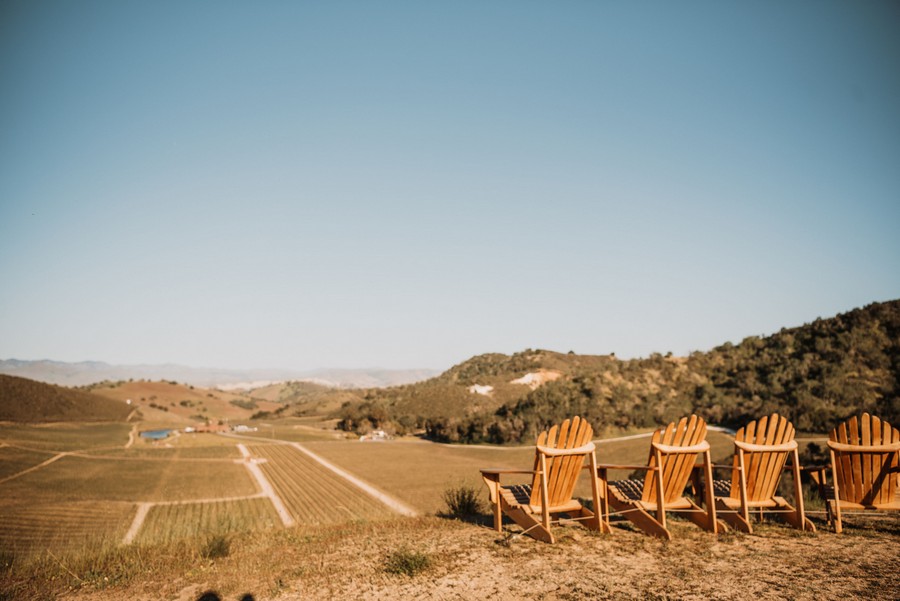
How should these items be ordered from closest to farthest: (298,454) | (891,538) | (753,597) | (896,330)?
(753,597)
(891,538)
(896,330)
(298,454)

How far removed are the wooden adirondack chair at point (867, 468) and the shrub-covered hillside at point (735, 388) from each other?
Answer: 73.1 feet

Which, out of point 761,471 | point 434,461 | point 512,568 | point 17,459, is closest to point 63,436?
point 17,459

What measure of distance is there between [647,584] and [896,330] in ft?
137

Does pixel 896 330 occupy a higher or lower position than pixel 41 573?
higher

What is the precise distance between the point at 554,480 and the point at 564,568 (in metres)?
1.38

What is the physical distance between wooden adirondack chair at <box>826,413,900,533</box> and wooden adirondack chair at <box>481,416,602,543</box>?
2.97 metres

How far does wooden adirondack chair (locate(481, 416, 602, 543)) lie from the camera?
576 cm

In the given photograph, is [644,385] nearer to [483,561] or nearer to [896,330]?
[896,330]

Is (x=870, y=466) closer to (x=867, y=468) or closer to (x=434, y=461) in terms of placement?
(x=867, y=468)

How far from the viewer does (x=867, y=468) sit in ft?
19.4

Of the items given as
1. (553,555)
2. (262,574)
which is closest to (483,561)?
(553,555)

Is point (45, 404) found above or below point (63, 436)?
above

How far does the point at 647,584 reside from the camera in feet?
13.8

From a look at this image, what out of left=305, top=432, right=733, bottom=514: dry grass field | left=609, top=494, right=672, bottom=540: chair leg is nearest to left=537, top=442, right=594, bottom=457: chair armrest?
left=609, top=494, right=672, bottom=540: chair leg
